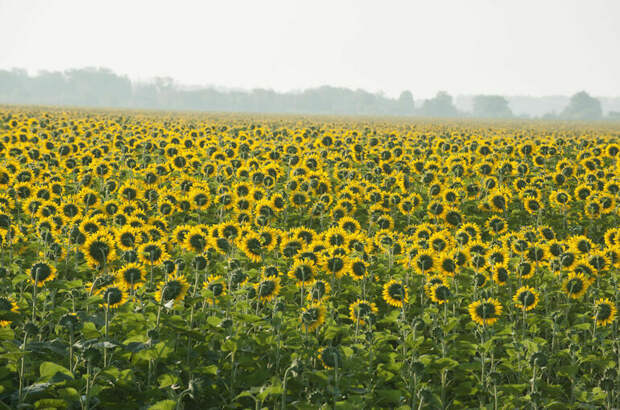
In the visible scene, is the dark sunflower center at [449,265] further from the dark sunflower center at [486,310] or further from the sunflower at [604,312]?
the sunflower at [604,312]

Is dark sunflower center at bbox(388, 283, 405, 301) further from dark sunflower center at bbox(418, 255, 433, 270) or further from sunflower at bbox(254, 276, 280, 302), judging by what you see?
sunflower at bbox(254, 276, 280, 302)

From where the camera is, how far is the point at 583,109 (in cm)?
19412

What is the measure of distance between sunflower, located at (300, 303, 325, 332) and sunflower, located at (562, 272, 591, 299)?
9.72 feet

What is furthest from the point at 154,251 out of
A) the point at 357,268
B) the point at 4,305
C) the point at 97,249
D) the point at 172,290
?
the point at 357,268

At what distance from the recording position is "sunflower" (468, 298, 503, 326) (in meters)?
5.02

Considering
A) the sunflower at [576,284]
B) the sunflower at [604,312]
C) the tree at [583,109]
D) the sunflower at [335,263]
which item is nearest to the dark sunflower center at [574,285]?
the sunflower at [576,284]

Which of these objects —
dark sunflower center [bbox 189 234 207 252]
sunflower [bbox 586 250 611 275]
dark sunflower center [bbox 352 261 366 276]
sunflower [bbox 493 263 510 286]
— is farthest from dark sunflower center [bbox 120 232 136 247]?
sunflower [bbox 586 250 611 275]

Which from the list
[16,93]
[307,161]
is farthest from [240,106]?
[307,161]

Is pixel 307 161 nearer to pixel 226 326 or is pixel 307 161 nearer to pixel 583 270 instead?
pixel 583 270

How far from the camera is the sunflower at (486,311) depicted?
5016mm

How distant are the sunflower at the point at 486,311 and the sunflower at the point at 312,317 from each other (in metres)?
1.59

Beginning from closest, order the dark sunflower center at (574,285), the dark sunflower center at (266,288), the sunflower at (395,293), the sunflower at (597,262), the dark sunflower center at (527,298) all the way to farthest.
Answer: the dark sunflower center at (266,288) < the dark sunflower center at (527,298) < the sunflower at (395,293) < the dark sunflower center at (574,285) < the sunflower at (597,262)

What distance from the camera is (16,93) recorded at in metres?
183

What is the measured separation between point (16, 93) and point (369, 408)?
211m
